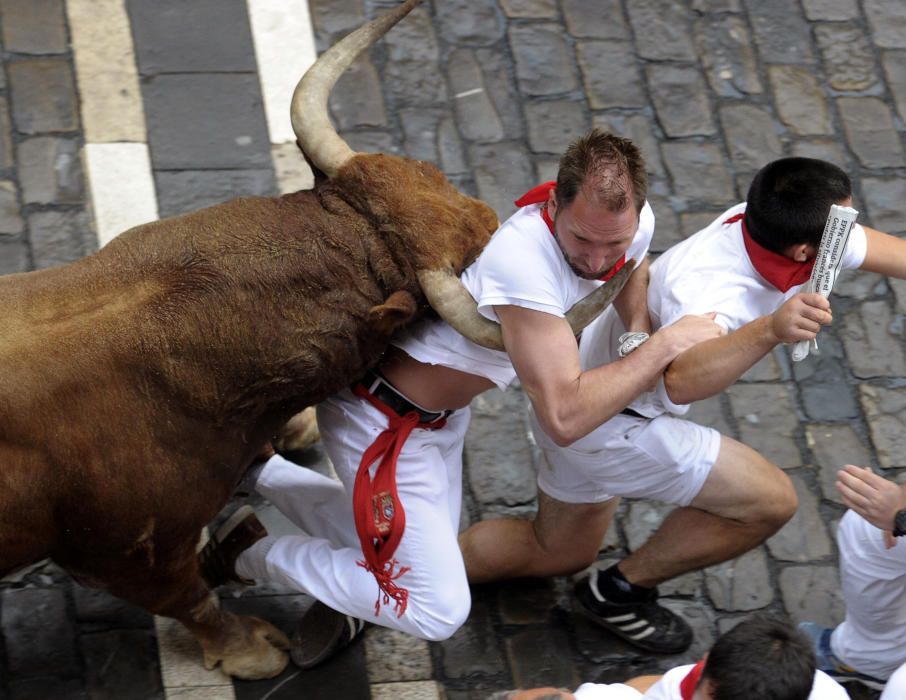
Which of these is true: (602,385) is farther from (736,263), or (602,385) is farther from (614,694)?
(614,694)

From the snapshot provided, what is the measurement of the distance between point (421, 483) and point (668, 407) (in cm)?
88

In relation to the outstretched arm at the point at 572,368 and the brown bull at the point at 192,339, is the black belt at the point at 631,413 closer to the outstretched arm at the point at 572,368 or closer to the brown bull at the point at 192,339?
the outstretched arm at the point at 572,368

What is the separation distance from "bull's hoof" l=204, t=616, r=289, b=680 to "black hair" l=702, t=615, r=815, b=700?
1917 millimetres

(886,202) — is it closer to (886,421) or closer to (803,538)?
(886,421)

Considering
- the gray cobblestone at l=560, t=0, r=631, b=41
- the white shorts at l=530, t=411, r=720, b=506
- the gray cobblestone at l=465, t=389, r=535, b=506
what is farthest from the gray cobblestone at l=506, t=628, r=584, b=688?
the gray cobblestone at l=560, t=0, r=631, b=41

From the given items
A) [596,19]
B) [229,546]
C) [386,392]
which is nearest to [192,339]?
[386,392]

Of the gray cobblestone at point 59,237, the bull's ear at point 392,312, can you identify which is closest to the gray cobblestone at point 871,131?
the bull's ear at point 392,312

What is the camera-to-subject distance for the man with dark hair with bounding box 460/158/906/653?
4047mm

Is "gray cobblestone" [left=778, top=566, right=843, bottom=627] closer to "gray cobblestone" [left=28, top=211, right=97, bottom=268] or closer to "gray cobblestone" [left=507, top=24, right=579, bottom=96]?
"gray cobblestone" [left=507, top=24, right=579, bottom=96]

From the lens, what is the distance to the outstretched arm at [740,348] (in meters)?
3.76

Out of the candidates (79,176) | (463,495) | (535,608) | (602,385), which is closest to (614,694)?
(602,385)

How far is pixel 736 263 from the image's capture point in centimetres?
423

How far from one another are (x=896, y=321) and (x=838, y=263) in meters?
2.45

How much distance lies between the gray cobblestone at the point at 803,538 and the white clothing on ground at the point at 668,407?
1.00 metres
